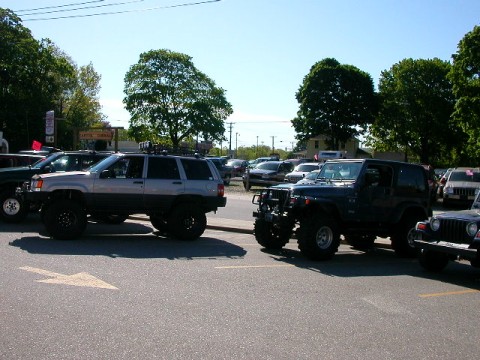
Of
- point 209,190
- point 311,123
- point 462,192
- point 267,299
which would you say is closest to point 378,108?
point 311,123

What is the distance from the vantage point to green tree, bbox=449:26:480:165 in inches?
1558

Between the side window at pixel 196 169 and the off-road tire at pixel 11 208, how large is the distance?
4.39m

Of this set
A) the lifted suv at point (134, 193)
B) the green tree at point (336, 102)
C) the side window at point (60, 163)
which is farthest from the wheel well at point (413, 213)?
the green tree at point (336, 102)

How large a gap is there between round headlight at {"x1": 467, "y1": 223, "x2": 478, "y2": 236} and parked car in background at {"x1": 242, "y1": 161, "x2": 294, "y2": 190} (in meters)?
24.0

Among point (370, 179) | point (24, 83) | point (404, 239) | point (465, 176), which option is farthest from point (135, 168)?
point (24, 83)

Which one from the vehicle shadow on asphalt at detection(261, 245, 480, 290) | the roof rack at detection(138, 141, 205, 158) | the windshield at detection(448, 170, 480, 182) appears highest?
the roof rack at detection(138, 141, 205, 158)

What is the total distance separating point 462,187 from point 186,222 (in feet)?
56.4

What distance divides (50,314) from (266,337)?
7.98ft

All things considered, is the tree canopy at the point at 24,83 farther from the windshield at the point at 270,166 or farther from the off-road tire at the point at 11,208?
the off-road tire at the point at 11,208

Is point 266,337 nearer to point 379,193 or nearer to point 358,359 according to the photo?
point 358,359

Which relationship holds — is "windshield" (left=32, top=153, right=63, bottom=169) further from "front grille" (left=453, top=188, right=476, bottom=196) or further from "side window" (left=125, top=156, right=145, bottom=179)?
"front grille" (left=453, top=188, right=476, bottom=196)

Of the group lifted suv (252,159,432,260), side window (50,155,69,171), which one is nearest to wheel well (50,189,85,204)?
side window (50,155,69,171)

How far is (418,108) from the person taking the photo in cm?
6462

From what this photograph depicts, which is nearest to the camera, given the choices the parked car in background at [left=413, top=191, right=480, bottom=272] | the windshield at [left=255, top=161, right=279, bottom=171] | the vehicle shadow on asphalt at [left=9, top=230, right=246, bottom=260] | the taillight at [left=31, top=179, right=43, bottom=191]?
the parked car in background at [left=413, top=191, right=480, bottom=272]
